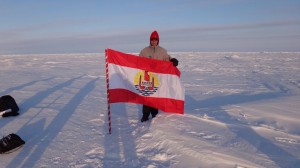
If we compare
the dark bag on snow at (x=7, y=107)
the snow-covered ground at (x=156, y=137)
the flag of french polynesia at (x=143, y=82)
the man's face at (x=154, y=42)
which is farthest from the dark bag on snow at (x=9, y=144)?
the man's face at (x=154, y=42)

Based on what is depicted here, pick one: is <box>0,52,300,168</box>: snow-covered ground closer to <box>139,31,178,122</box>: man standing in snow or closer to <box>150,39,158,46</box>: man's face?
<box>139,31,178,122</box>: man standing in snow

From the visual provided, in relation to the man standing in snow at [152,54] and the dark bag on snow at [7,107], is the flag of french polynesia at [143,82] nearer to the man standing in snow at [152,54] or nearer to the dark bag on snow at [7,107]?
the man standing in snow at [152,54]

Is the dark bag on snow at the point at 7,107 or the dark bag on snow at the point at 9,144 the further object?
the dark bag on snow at the point at 7,107

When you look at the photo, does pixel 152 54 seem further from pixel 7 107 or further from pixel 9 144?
pixel 7 107

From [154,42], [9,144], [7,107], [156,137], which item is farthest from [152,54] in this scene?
[7,107]

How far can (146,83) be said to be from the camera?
613 centimetres

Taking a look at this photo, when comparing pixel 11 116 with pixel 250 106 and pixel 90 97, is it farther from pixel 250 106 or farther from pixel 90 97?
pixel 250 106

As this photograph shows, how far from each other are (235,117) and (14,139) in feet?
15.2

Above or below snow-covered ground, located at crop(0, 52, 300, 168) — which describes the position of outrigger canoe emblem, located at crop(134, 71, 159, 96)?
above

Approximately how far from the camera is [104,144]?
16.4 feet

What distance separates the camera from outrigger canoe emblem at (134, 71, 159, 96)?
19.8 ft

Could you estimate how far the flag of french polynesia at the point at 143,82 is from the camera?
5711mm

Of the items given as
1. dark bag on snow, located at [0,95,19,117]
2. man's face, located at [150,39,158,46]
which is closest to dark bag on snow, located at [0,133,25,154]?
dark bag on snow, located at [0,95,19,117]

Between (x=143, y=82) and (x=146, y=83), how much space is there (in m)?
0.08
